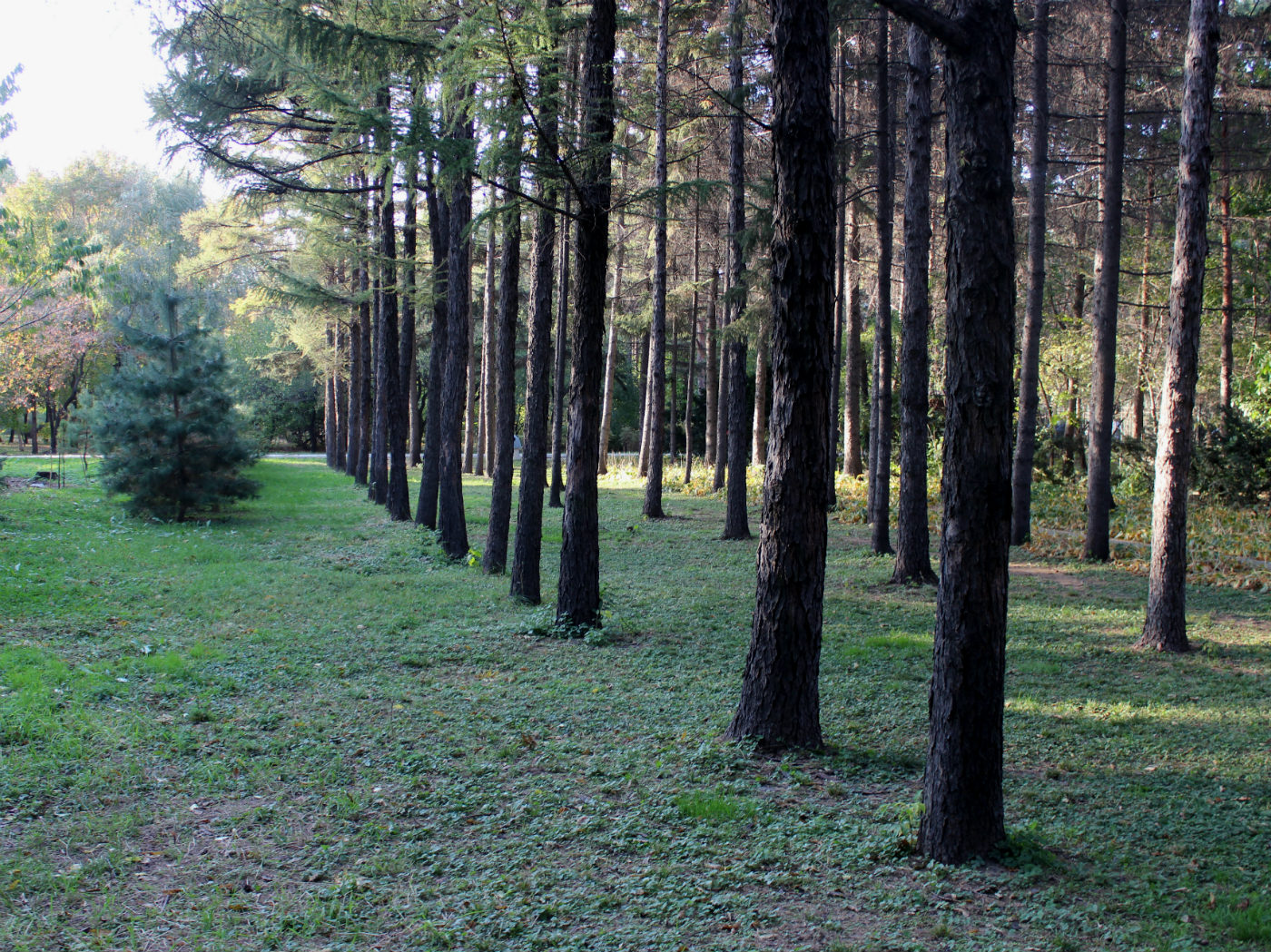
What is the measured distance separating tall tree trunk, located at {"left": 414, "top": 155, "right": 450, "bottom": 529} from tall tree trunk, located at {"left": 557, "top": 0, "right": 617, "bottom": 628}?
7061mm

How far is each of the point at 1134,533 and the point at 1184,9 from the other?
8642mm

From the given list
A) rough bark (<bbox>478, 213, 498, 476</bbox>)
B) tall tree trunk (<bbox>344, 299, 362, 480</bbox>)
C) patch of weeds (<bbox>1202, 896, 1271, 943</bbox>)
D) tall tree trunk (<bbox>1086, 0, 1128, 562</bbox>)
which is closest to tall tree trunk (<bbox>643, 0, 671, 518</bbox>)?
rough bark (<bbox>478, 213, 498, 476</bbox>)

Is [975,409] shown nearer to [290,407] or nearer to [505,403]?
[505,403]

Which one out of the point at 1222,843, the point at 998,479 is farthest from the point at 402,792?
the point at 1222,843

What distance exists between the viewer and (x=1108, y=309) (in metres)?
11.9

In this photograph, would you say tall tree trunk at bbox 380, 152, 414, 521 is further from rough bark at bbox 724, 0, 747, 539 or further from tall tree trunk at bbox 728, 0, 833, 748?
tall tree trunk at bbox 728, 0, 833, 748

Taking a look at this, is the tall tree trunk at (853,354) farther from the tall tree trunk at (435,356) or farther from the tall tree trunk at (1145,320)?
the tall tree trunk at (435,356)

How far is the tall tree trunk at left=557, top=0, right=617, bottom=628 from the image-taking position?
767cm

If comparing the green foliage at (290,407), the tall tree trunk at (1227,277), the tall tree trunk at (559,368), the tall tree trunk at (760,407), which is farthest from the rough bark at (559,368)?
the green foliage at (290,407)

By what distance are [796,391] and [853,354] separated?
55.2 ft

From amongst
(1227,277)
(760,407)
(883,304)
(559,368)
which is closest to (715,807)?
(883,304)

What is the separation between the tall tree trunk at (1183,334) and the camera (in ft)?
22.7

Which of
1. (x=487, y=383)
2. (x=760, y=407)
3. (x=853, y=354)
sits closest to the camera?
(x=853, y=354)

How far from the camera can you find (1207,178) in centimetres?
697
